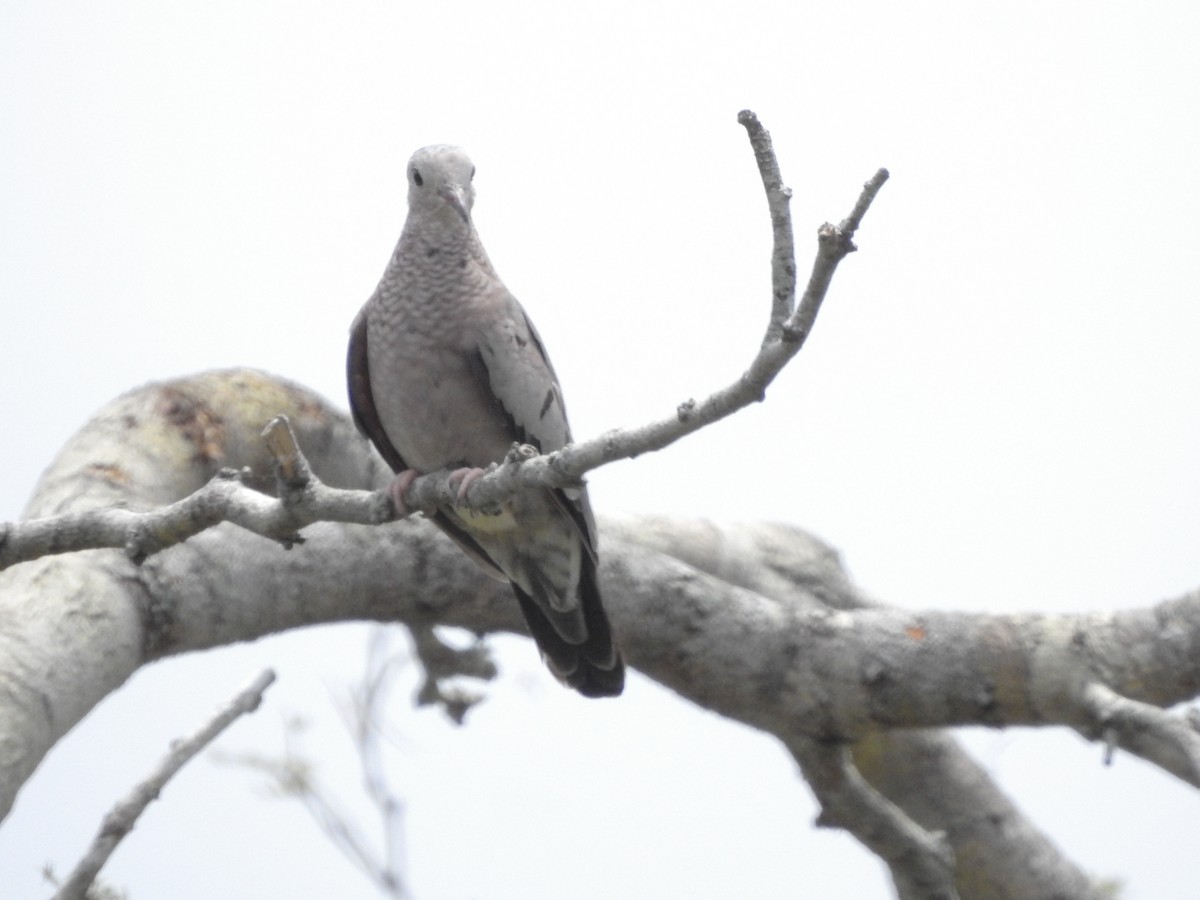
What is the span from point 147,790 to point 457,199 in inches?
72.6

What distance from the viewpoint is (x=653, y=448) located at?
272 cm

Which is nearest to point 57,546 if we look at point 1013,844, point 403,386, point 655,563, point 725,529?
point 403,386

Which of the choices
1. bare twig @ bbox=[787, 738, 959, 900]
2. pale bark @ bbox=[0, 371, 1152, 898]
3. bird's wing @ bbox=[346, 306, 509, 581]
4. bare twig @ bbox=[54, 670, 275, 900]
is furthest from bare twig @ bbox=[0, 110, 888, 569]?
bare twig @ bbox=[787, 738, 959, 900]

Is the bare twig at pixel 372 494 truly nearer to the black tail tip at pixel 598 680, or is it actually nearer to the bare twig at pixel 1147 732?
the black tail tip at pixel 598 680

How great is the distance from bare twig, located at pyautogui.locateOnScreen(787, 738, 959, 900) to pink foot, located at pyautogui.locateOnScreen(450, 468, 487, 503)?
6.24 ft

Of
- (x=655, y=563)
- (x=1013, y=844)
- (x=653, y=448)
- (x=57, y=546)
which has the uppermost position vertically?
(x=653, y=448)

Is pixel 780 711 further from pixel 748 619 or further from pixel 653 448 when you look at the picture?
pixel 653 448

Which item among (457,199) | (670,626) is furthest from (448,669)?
(457,199)

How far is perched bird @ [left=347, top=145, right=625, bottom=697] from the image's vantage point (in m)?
4.10

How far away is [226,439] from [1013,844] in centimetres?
341

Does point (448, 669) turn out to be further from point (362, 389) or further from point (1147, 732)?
point (1147, 732)

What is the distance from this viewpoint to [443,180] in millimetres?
4184

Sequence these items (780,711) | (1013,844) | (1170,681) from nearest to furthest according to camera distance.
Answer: (1170,681), (780,711), (1013,844)

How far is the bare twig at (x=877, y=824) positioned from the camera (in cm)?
491
